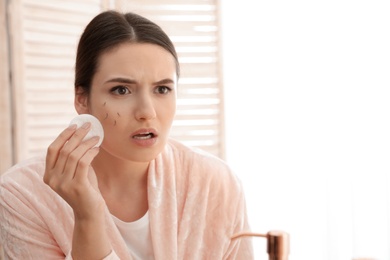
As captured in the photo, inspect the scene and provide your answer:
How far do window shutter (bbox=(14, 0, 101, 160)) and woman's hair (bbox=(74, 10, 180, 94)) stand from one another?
0.73 metres

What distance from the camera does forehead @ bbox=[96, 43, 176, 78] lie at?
3.18 feet

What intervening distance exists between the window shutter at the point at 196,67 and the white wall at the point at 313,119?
0.16m

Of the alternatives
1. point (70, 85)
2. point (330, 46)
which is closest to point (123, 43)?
point (70, 85)

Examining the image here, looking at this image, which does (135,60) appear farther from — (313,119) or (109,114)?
(313,119)

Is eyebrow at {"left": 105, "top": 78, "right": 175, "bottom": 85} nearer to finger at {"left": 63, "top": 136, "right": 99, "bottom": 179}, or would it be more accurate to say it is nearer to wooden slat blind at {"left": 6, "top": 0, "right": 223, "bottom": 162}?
finger at {"left": 63, "top": 136, "right": 99, "bottom": 179}

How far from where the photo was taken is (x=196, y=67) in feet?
6.44

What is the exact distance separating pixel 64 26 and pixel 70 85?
0.20m

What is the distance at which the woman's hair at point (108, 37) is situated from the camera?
3.33ft

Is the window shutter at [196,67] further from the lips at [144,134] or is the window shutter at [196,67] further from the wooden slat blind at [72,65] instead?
the lips at [144,134]

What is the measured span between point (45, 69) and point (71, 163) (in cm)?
100

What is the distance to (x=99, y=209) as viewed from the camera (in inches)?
35.2

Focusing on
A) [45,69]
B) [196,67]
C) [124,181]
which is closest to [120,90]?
[124,181]

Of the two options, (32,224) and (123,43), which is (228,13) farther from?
(32,224)

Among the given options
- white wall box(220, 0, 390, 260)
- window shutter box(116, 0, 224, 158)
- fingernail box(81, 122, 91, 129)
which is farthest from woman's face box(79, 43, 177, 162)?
white wall box(220, 0, 390, 260)
